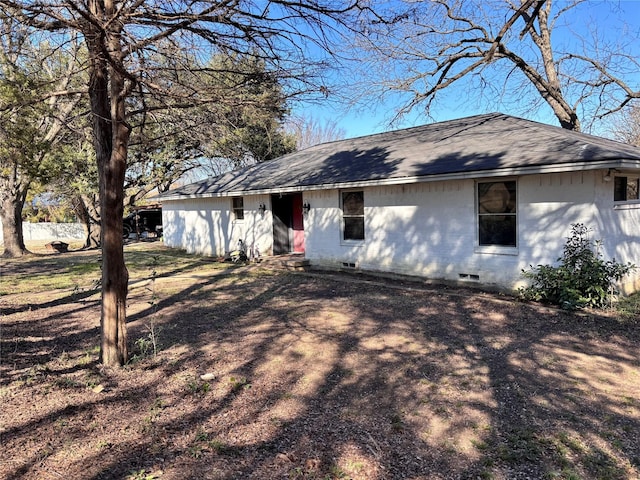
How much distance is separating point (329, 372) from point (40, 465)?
2.64m

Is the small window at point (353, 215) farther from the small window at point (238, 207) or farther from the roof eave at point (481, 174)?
the small window at point (238, 207)

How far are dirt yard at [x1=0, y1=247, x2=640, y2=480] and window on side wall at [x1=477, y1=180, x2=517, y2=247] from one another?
1845 mm

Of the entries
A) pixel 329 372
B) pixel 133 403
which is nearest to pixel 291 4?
pixel 329 372

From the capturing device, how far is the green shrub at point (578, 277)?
276 inches

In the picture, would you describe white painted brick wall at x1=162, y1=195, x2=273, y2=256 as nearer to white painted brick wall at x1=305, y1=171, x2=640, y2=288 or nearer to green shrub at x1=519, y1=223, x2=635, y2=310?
white painted brick wall at x1=305, y1=171, x2=640, y2=288

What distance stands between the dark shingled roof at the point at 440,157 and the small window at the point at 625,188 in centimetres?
54

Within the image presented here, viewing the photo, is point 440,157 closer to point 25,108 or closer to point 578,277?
point 578,277

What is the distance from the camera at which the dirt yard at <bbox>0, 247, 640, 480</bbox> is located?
9.73 ft

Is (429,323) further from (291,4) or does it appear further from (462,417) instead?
(291,4)

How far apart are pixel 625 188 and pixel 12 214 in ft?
63.6

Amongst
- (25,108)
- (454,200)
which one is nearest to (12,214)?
(25,108)

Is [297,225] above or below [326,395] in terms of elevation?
above

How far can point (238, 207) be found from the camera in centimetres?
1569

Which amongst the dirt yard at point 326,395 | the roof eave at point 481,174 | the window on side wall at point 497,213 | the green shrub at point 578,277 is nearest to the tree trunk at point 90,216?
the roof eave at point 481,174
